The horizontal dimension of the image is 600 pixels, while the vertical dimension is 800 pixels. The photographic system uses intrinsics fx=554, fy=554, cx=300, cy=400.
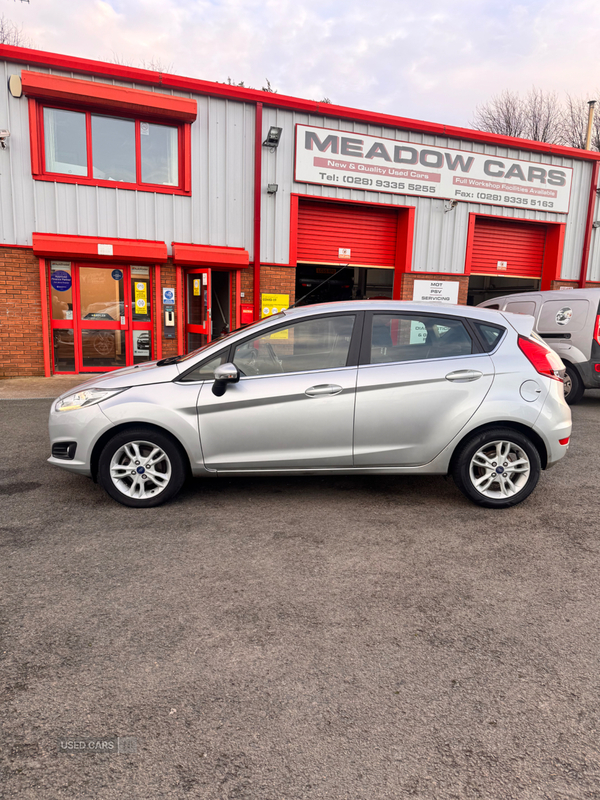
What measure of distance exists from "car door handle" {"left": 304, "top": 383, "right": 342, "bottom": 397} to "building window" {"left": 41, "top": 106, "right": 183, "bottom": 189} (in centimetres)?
904

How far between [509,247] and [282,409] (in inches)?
537

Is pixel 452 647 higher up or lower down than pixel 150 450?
lower down

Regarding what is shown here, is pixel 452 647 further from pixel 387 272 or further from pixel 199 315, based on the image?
pixel 387 272

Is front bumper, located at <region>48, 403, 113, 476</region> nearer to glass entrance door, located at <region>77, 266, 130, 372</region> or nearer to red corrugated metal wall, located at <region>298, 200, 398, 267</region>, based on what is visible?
glass entrance door, located at <region>77, 266, 130, 372</region>

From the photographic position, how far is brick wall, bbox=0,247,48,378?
10867 millimetres

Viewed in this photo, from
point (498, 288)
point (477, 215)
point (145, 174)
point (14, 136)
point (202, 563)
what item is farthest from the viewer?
point (498, 288)

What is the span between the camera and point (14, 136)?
10.5 metres

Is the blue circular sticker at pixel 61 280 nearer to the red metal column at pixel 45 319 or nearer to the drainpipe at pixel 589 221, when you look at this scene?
the red metal column at pixel 45 319

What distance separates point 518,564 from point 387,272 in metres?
13.1

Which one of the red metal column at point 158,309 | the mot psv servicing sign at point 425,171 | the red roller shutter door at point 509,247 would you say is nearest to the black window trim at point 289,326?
the red metal column at point 158,309

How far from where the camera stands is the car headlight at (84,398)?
433 centimetres

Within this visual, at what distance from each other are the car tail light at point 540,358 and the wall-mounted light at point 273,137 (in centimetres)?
916

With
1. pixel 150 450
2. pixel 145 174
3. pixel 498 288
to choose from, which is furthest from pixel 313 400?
pixel 498 288

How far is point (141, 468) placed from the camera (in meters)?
4.35
